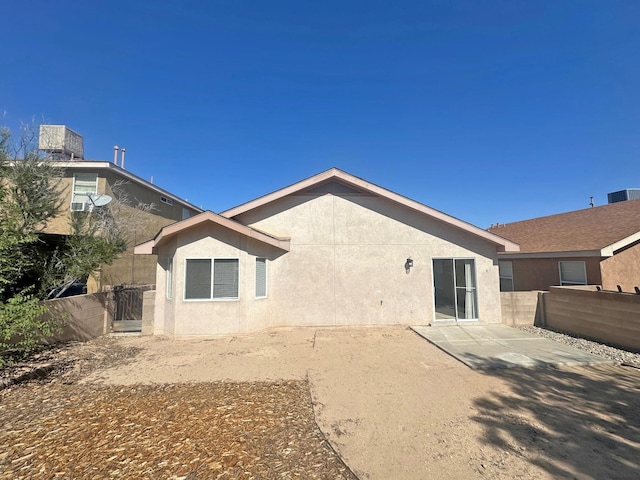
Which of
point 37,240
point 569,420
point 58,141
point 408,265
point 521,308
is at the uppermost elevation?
point 58,141

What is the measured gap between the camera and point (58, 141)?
13367 millimetres

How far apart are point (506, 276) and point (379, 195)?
9310 mm

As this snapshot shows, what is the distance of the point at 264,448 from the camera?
3.34 m

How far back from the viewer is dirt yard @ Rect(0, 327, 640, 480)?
3.06m

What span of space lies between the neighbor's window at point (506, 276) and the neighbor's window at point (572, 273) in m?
2.32

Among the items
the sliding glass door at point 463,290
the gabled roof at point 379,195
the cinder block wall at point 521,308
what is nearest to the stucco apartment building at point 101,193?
the gabled roof at point 379,195

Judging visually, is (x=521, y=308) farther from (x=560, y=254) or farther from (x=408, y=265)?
(x=408, y=265)

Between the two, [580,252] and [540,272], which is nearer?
[580,252]

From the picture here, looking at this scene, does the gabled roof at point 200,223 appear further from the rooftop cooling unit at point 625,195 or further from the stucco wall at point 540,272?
the rooftop cooling unit at point 625,195

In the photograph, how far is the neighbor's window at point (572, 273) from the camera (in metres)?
11.0

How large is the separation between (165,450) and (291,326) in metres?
6.51

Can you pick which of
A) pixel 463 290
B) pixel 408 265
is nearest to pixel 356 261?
pixel 408 265

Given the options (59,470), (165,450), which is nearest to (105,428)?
(59,470)

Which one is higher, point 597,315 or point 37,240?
point 37,240
